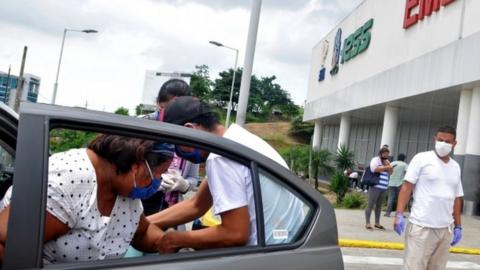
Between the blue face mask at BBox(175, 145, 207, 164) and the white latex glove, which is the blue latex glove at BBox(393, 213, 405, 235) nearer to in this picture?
the white latex glove

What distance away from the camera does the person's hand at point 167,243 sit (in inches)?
90.6

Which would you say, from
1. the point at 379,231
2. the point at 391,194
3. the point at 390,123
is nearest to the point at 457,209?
the point at 379,231

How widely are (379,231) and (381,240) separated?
3.86 ft

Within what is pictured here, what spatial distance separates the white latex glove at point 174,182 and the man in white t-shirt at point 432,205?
2.21m

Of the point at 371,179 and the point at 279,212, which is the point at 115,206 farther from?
the point at 371,179

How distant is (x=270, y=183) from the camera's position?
2.33 metres

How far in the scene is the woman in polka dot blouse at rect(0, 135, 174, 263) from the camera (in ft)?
6.24

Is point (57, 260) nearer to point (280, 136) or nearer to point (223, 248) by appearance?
point (223, 248)

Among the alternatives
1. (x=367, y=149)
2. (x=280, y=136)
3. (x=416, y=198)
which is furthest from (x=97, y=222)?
(x=280, y=136)

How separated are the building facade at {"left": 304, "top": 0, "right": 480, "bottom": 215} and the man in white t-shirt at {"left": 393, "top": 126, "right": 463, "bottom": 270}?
10.0m

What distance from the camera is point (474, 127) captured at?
14648mm

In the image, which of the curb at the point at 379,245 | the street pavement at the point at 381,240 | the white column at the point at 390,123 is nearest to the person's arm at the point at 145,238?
the street pavement at the point at 381,240

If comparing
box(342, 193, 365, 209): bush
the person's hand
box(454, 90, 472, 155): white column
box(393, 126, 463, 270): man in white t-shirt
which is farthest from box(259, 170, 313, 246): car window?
box(342, 193, 365, 209): bush

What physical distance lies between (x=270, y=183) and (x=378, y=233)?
8.40 m
